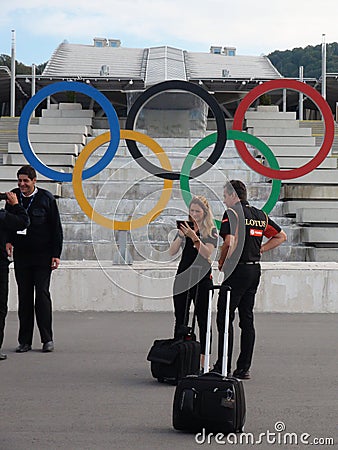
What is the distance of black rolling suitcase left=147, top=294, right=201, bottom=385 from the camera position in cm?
737

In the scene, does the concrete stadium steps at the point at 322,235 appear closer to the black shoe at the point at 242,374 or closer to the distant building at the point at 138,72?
the black shoe at the point at 242,374

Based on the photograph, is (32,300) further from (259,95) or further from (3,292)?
(259,95)

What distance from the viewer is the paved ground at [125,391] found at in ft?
18.5

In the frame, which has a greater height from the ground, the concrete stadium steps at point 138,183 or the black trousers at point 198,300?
the concrete stadium steps at point 138,183

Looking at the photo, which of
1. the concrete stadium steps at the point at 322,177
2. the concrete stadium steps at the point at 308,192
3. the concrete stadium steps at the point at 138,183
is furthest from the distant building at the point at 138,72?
the concrete stadium steps at the point at 308,192

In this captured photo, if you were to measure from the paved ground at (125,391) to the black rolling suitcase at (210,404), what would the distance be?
0.45 feet

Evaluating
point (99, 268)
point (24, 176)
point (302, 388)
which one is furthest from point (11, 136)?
point (302, 388)

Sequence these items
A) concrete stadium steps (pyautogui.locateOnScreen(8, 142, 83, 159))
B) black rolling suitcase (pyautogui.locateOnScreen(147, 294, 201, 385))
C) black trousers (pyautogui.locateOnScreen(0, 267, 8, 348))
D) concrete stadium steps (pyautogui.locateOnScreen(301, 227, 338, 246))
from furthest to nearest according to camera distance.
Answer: concrete stadium steps (pyautogui.locateOnScreen(8, 142, 83, 159)) → concrete stadium steps (pyautogui.locateOnScreen(301, 227, 338, 246)) → black trousers (pyautogui.locateOnScreen(0, 267, 8, 348)) → black rolling suitcase (pyautogui.locateOnScreen(147, 294, 201, 385))

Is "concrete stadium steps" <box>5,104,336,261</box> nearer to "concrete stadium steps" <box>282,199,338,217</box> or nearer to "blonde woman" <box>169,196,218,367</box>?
"concrete stadium steps" <box>282,199,338,217</box>

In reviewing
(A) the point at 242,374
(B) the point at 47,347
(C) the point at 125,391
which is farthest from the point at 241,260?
(B) the point at 47,347

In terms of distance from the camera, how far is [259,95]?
46.9 ft

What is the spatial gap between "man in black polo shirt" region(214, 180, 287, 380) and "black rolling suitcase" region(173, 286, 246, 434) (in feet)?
5.89

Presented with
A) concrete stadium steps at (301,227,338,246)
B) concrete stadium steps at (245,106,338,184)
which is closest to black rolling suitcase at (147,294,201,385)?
concrete stadium steps at (301,227,338,246)

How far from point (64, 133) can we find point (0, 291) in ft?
62.3
